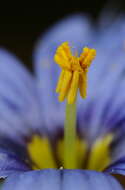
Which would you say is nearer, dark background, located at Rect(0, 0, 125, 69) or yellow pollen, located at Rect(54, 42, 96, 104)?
yellow pollen, located at Rect(54, 42, 96, 104)

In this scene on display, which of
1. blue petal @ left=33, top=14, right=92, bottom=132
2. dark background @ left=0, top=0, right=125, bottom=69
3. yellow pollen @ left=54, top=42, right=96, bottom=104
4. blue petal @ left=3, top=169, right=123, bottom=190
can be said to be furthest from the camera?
dark background @ left=0, top=0, right=125, bottom=69

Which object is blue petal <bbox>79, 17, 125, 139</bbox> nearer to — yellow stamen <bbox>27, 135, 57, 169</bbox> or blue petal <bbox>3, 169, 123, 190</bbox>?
yellow stamen <bbox>27, 135, 57, 169</bbox>

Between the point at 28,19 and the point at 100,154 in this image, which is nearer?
the point at 100,154

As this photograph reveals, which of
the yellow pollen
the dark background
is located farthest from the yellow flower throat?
the dark background

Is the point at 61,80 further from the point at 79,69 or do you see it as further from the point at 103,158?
the point at 103,158

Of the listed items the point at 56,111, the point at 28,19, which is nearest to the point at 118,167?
the point at 56,111

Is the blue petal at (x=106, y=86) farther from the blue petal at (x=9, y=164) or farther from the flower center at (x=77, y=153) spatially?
the blue petal at (x=9, y=164)

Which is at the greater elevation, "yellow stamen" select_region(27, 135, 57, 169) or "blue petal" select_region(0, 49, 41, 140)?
"blue petal" select_region(0, 49, 41, 140)

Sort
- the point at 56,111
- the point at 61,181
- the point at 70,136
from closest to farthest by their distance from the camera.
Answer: the point at 61,181 < the point at 70,136 < the point at 56,111

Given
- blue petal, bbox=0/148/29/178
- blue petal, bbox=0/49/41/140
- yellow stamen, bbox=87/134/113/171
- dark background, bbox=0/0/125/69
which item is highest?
dark background, bbox=0/0/125/69

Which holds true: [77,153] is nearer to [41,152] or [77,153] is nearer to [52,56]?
[41,152]
